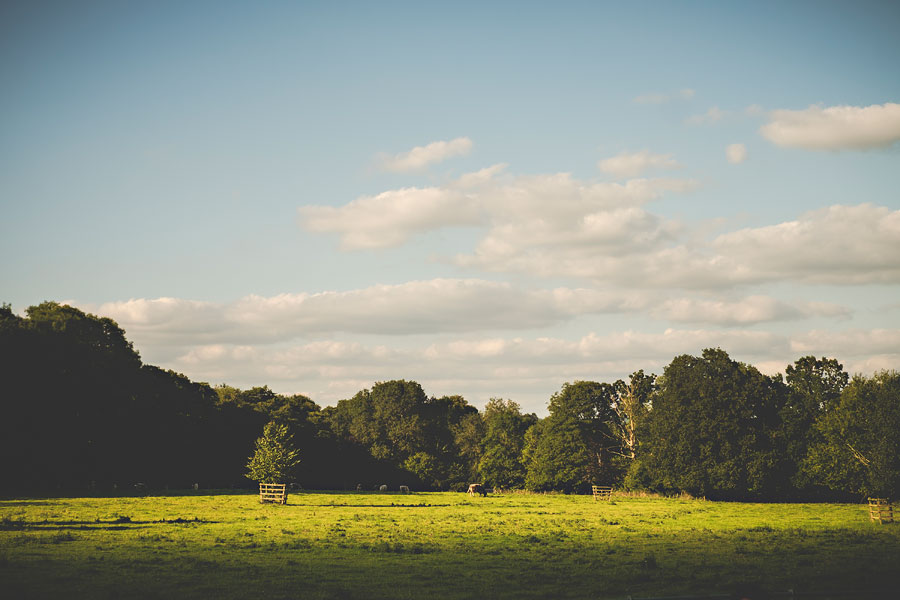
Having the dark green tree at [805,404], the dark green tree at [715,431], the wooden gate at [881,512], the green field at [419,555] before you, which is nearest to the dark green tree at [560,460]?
the dark green tree at [715,431]

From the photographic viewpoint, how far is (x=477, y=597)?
20.7 metres

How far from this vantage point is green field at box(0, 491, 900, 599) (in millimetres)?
21641

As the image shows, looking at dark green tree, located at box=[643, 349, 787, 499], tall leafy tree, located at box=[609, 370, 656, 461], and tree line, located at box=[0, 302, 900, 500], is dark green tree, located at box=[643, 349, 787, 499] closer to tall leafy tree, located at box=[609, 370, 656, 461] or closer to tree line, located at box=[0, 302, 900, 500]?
tree line, located at box=[0, 302, 900, 500]

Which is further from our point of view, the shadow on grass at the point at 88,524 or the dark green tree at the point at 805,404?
the dark green tree at the point at 805,404

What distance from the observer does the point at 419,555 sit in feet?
95.2

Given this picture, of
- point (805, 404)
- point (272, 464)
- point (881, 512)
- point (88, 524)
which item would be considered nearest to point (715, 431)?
point (805, 404)

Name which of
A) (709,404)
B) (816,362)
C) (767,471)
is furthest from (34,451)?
(816,362)

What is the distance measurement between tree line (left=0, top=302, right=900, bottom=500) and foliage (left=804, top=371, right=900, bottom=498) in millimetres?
138

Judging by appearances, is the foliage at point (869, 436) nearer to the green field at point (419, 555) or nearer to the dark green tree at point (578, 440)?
the green field at point (419, 555)

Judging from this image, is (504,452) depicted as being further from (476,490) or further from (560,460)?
(476,490)

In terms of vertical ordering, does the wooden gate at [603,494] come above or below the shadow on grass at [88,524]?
below

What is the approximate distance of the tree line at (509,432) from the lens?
2630 inches

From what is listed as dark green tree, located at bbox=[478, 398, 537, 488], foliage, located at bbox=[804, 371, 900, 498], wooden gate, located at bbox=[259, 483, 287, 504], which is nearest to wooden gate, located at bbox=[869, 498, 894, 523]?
foliage, located at bbox=[804, 371, 900, 498]

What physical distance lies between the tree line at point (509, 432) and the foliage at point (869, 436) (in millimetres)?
138
